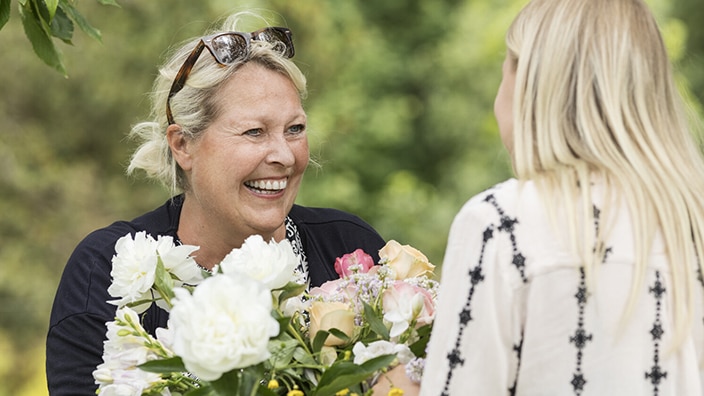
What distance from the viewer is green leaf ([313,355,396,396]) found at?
6.25 feet

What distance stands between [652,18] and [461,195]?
930cm

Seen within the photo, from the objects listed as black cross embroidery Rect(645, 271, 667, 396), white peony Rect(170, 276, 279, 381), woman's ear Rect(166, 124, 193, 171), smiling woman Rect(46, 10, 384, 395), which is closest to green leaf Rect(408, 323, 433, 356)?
white peony Rect(170, 276, 279, 381)

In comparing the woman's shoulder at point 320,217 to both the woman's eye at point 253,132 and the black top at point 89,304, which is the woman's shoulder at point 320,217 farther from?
the woman's eye at point 253,132

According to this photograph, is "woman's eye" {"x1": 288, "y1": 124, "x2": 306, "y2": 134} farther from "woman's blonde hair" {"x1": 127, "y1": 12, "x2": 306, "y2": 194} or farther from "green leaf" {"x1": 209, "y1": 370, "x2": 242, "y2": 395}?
"green leaf" {"x1": 209, "y1": 370, "x2": 242, "y2": 395}

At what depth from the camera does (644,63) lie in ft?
5.72

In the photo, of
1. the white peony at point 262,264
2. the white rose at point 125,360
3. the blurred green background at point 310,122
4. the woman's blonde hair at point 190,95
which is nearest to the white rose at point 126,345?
the white rose at point 125,360

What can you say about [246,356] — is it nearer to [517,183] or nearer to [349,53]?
[517,183]

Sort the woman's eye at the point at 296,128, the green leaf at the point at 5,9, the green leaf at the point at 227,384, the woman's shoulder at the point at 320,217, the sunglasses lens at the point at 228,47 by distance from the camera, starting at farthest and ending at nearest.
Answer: the woman's shoulder at the point at 320,217 < the woman's eye at the point at 296,128 < the sunglasses lens at the point at 228,47 < the green leaf at the point at 5,9 < the green leaf at the point at 227,384

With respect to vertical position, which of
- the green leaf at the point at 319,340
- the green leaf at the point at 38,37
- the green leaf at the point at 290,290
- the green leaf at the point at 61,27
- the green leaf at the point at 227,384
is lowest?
the green leaf at the point at 227,384

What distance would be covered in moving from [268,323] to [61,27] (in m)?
1.37

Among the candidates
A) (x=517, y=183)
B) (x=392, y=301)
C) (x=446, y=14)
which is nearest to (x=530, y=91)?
(x=517, y=183)

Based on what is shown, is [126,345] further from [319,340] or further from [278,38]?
[278,38]

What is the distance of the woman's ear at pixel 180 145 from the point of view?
10.1 feet

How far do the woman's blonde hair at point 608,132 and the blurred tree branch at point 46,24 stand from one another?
1301 millimetres
